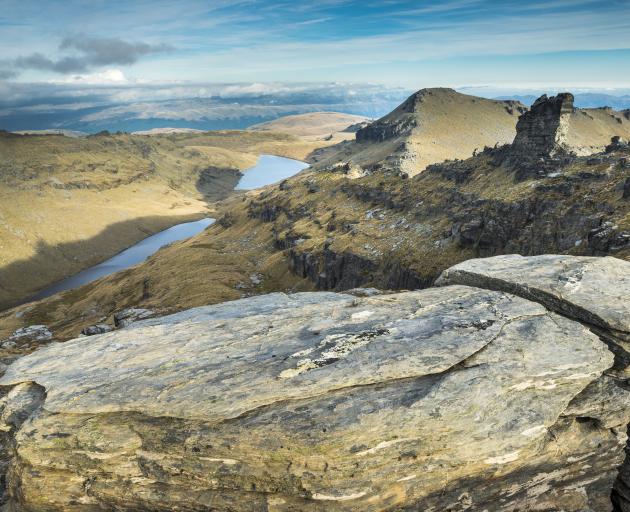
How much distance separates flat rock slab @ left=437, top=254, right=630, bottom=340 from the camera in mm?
19812

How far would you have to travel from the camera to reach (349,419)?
53.2ft

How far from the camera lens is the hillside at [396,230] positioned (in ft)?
205

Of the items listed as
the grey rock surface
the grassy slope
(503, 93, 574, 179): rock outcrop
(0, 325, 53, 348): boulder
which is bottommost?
(0, 325, 53, 348): boulder

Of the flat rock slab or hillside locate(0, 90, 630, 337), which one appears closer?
the flat rock slab

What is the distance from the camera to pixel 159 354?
21.0 m

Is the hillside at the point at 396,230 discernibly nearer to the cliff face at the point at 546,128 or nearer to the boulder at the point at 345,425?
the cliff face at the point at 546,128

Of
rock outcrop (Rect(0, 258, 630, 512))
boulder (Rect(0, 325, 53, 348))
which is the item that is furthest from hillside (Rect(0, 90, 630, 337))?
rock outcrop (Rect(0, 258, 630, 512))

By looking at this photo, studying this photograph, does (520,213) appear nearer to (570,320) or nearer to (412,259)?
(412,259)

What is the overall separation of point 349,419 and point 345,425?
283mm

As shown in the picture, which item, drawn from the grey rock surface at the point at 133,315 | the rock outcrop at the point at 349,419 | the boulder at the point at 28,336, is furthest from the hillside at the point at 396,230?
the rock outcrop at the point at 349,419

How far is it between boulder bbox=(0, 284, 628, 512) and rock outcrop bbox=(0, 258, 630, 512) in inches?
2.6

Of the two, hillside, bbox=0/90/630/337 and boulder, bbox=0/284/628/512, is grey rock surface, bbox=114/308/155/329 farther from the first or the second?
boulder, bbox=0/284/628/512

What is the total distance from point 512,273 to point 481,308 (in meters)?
4.56

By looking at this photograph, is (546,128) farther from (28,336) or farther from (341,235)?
(28,336)
